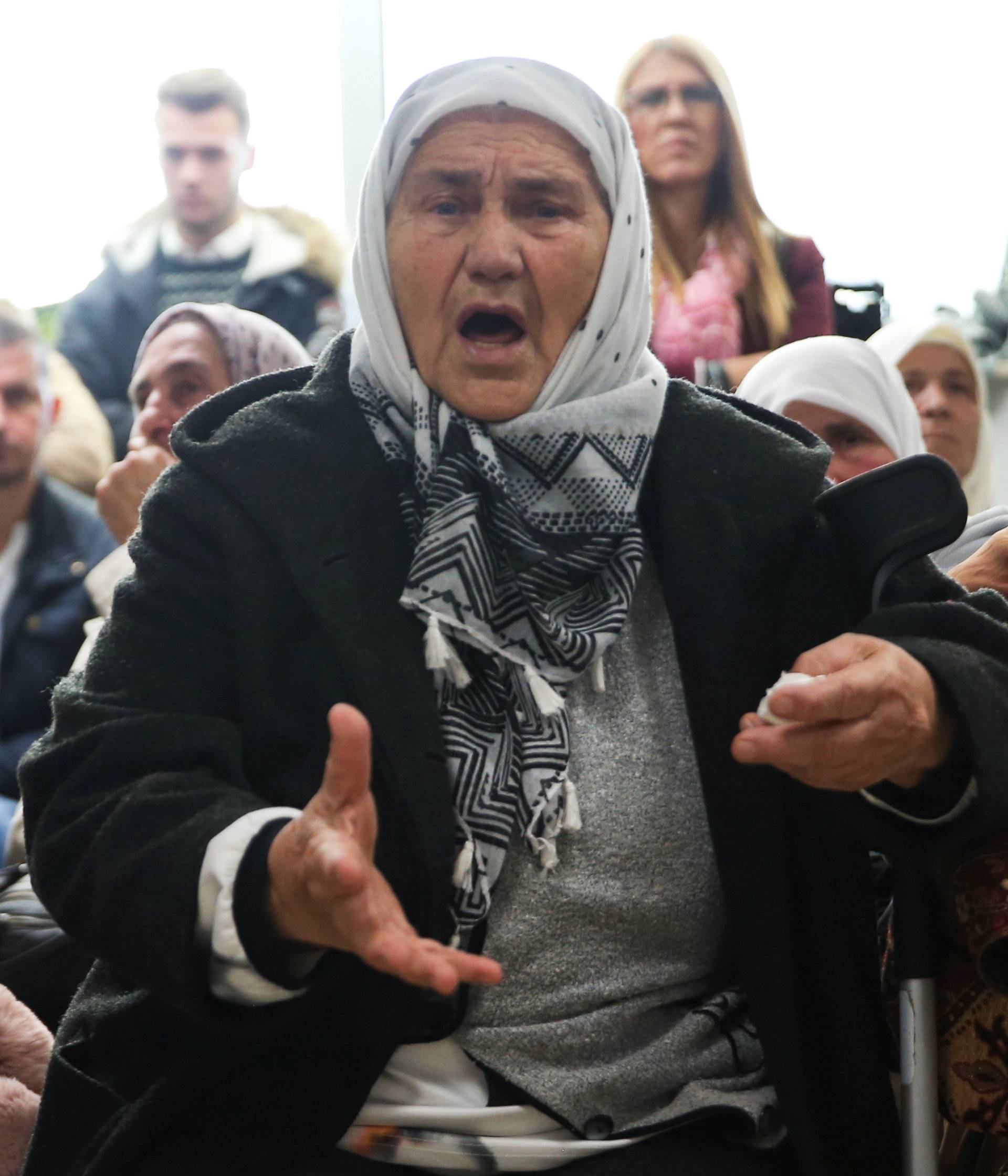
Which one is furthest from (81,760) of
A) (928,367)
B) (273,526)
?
(928,367)

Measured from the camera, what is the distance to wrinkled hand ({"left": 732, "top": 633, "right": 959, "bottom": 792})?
3.43ft

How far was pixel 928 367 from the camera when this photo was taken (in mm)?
3277

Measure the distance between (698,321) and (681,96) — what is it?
0.63m

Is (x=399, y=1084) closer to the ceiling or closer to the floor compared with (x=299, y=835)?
closer to the floor

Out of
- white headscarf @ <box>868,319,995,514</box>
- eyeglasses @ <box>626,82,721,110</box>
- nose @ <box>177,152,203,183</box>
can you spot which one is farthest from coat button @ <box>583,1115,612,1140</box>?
nose @ <box>177,152,203,183</box>

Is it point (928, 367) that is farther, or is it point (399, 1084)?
point (928, 367)

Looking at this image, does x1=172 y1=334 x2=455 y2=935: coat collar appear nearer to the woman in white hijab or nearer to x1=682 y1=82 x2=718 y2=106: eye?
the woman in white hijab

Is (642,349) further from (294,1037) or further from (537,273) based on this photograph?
(294,1037)

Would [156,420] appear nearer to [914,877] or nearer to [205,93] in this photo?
[205,93]

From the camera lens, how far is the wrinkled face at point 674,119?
338 cm

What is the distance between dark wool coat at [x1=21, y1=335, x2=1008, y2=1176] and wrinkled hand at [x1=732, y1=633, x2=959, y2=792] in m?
0.04

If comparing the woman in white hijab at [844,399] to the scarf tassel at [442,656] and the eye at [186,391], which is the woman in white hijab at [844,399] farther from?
the scarf tassel at [442,656]

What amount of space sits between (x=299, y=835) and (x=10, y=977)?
0.92 metres

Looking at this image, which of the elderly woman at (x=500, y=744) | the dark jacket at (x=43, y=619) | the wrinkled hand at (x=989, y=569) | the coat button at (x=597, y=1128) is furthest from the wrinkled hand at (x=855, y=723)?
the dark jacket at (x=43, y=619)
